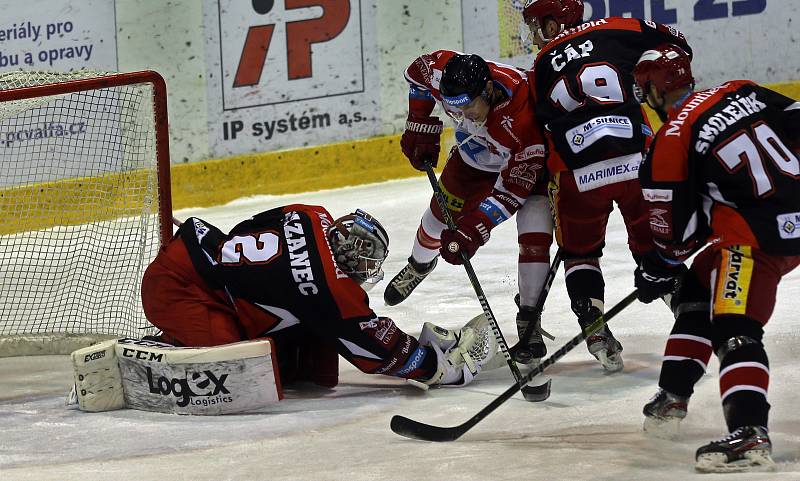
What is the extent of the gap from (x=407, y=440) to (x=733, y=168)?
1.08 meters

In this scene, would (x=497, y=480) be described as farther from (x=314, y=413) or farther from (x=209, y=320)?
(x=209, y=320)

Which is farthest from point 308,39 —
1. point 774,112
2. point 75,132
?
point 774,112

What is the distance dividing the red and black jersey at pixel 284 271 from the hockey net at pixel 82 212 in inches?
28.2

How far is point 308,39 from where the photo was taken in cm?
686

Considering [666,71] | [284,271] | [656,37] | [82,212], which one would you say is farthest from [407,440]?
[82,212]

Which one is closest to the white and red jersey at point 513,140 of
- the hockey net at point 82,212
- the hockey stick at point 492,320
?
the hockey stick at point 492,320

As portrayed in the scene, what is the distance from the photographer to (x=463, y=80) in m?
3.57

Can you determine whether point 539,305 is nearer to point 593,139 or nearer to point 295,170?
point 593,139

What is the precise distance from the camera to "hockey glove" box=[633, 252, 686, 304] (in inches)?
115

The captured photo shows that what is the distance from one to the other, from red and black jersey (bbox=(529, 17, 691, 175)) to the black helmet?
22cm

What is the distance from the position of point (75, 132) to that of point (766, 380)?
3.34 m

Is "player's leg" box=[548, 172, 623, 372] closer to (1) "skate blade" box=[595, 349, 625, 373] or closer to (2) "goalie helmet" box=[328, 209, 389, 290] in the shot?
(1) "skate blade" box=[595, 349, 625, 373]

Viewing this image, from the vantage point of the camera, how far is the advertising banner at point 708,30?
6.80m

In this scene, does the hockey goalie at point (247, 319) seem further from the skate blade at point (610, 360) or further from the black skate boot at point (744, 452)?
the black skate boot at point (744, 452)
